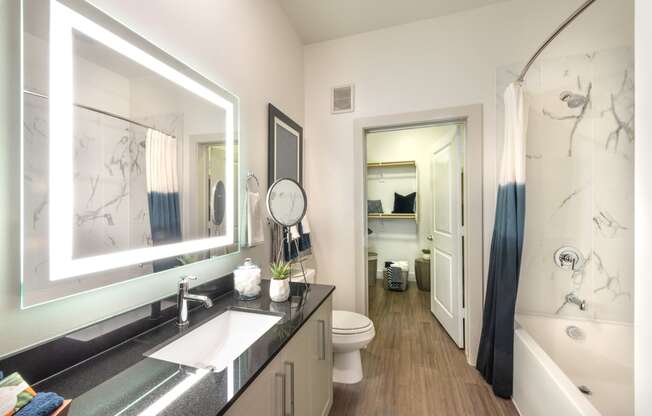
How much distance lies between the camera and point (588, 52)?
1.82 m

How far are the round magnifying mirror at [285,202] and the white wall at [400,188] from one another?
280 centimetres

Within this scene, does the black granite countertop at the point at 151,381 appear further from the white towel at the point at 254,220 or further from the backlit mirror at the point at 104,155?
the white towel at the point at 254,220

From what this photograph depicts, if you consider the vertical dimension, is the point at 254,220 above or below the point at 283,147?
below

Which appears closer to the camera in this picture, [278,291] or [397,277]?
[278,291]

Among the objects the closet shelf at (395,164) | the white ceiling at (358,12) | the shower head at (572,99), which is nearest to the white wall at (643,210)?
the shower head at (572,99)

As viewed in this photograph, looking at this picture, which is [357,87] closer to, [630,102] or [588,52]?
[588,52]

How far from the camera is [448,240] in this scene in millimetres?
2453

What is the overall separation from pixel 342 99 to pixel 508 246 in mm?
1835

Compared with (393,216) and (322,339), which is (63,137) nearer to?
(322,339)

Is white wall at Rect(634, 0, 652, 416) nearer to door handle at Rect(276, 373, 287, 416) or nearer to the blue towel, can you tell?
door handle at Rect(276, 373, 287, 416)

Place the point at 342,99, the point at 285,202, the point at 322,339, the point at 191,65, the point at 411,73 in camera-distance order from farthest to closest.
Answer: the point at 342,99
the point at 411,73
the point at 285,202
the point at 322,339
the point at 191,65

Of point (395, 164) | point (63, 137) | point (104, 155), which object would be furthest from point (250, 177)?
point (395, 164)

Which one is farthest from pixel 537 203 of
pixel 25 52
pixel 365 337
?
pixel 25 52

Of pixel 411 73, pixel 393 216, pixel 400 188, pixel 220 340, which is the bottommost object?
pixel 220 340
